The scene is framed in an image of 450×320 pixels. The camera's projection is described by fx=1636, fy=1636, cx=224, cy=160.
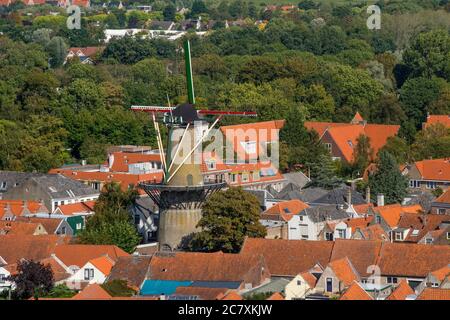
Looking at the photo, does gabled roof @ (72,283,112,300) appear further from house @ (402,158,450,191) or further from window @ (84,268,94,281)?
house @ (402,158,450,191)

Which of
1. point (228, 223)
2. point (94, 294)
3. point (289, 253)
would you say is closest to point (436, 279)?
point (289, 253)

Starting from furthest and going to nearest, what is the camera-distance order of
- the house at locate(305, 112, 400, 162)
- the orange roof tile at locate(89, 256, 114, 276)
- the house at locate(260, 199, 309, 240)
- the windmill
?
the house at locate(305, 112, 400, 162), the house at locate(260, 199, 309, 240), the windmill, the orange roof tile at locate(89, 256, 114, 276)

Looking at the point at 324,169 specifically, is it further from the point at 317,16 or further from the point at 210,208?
the point at 317,16

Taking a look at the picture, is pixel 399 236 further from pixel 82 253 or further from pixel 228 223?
pixel 82 253

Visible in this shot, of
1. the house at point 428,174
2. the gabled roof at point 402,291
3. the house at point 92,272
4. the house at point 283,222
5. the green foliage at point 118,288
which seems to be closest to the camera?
the gabled roof at point 402,291

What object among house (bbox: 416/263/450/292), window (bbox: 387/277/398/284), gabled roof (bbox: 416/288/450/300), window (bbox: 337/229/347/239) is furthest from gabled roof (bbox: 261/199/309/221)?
gabled roof (bbox: 416/288/450/300)

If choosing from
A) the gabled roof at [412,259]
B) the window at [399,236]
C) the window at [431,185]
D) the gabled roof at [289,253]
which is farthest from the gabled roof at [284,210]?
the window at [431,185]

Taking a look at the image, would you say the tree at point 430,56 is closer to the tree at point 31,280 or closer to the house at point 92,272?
the house at point 92,272
